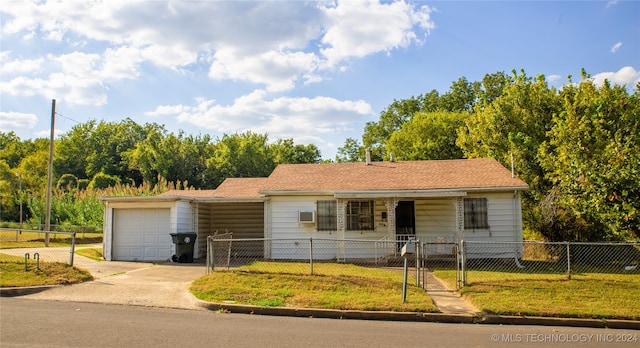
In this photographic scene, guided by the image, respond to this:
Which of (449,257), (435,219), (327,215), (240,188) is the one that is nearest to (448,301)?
(449,257)

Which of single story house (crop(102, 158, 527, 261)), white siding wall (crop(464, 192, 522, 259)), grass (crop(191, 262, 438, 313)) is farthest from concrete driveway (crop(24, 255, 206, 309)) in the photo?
white siding wall (crop(464, 192, 522, 259))

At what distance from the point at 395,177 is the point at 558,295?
979 cm

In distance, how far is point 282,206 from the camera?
19.2 m

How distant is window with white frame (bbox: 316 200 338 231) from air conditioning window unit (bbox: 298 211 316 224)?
324mm

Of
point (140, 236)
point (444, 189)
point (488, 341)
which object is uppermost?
point (444, 189)

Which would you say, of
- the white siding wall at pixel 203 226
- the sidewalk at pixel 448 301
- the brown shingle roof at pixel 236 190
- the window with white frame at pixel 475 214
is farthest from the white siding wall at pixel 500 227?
the white siding wall at pixel 203 226

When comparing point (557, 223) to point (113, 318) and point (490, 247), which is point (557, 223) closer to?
point (490, 247)

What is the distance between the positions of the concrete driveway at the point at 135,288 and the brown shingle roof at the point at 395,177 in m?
5.52

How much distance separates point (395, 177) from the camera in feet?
66.9

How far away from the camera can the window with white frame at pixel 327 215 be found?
19000 mm

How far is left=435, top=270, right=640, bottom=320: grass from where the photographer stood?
9773 millimetres

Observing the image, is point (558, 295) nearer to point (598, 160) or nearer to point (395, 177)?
point (598, 160)

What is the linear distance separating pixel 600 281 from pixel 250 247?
13.3m

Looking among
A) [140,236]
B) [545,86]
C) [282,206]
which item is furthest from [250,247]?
[545,86]
